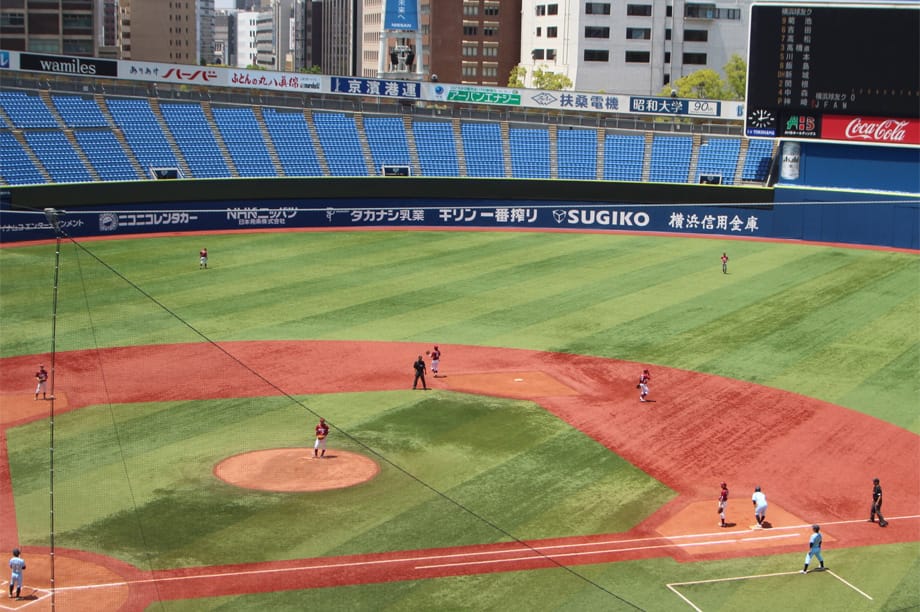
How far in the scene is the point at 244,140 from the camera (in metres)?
77.7

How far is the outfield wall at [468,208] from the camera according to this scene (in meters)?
68.6

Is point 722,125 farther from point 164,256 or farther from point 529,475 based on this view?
point 529,475

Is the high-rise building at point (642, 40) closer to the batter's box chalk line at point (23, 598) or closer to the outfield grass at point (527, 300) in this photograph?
the outfield grass at point (527, 300)

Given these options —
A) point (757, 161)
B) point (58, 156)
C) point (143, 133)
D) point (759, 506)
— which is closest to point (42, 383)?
point (759, 506)

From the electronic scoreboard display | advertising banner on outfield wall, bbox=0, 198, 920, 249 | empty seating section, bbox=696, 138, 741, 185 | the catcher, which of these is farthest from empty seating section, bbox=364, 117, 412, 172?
the catcher

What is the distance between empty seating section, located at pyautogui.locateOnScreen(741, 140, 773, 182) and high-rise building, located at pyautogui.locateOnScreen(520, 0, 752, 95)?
57548mm

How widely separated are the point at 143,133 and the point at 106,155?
441 centimetres

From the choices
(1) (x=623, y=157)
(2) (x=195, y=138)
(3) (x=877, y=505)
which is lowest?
(3) (x=877, y=505)

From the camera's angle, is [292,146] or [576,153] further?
A: [576,153]

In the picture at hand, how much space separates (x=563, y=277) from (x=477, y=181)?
18.8 meters

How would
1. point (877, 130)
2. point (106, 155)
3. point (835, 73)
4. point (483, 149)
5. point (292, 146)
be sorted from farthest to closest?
point (483, 149)
point (292, 146)
point (106, 155)
point (877, 130)
point (835, 73)

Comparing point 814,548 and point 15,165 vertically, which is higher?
point 15,165

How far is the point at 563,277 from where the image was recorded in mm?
61031

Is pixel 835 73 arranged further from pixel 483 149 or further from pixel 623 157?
pixel 483 149
